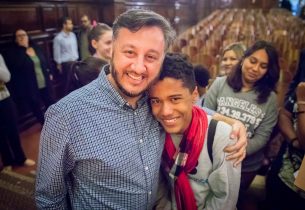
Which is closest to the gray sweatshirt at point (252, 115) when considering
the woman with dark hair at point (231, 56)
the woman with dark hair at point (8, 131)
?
the woman with dark hair at point (231, 56)

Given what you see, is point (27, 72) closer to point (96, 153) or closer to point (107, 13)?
point (107, 13)

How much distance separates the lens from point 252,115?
5.74 feet

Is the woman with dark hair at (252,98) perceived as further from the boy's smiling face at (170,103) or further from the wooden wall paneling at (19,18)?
the wooden wall paneling at (19,18)

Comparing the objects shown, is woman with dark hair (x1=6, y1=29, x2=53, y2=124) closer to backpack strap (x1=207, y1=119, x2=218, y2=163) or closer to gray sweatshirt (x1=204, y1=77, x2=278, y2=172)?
gray sweatshirt (x1=204, y1=77, x2=278, y2=172)

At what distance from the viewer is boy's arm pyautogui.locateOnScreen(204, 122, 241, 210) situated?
46.8 inches

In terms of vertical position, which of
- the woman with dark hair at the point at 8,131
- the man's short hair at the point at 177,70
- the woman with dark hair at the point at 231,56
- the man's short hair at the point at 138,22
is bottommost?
the woman with dark hair at the point at 8,131

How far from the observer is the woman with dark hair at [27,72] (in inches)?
141

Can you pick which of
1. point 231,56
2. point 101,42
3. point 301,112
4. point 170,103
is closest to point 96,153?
point 170,103

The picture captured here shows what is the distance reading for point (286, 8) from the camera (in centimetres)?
1708

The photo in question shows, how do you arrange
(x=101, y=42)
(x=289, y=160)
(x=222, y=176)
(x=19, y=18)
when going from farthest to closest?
(x=19, y=18) < (x=101, y=42) < (x=289, y=160) < (x=222, y=176)

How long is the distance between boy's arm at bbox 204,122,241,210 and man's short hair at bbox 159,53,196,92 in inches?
10.0

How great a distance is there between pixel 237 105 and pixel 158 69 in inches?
34.0

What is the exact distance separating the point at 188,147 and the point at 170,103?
22cm

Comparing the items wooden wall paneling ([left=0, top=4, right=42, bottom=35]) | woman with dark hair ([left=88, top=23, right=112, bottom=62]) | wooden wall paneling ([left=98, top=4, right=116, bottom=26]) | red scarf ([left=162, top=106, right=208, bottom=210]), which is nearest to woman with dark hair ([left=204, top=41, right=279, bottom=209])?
red scarf ([left=162, top=106, right=208, bottom=210])
